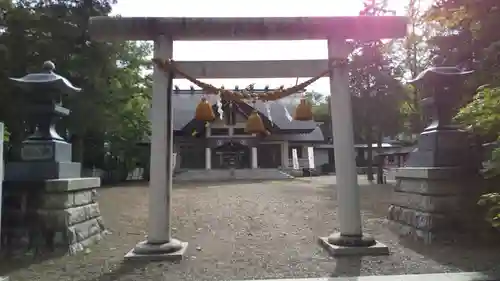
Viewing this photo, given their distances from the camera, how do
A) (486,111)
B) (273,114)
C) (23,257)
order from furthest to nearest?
1. (273,114)
2. (23,257)
3. (486,111)

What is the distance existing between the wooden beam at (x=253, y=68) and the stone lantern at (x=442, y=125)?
218cm

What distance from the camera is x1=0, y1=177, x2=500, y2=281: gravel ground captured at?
582 centimetres

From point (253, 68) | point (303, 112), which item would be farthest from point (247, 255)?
point (253, 68)

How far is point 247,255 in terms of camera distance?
22.7ft

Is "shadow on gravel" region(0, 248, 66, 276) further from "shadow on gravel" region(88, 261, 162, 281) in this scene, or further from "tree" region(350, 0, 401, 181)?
"tree" region(350, 0, 401, 181)

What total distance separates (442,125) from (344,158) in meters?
2.16

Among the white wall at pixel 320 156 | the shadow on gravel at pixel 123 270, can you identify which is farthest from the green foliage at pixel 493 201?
the white wall at pixel 320 156

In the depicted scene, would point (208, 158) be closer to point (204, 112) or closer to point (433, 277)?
point (204, 112)

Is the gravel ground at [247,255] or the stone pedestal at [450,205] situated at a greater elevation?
the stone pedestal at [450,205]

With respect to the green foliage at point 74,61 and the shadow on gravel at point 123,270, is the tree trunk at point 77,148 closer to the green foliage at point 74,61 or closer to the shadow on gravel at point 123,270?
the green foliage at point 74,61

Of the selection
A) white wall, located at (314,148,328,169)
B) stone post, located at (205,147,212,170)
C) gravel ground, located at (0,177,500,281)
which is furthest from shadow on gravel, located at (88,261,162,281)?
white wall, located at (314,148,328,169)

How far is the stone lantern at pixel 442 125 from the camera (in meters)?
7.38

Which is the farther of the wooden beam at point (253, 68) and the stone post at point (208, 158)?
the stone post at point (208, 158)

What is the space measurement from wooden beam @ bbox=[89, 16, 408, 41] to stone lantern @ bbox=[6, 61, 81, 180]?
4.74ft
